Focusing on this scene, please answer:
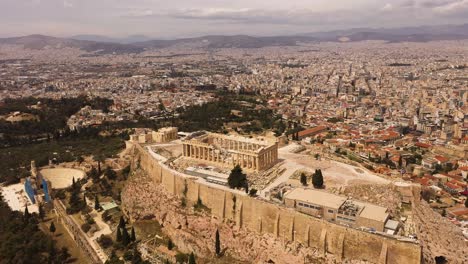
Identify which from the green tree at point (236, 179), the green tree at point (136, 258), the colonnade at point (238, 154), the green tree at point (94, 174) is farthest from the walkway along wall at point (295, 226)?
the green tree at point (94, 174)

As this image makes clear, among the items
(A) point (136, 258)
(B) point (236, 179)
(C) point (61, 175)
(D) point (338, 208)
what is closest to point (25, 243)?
(A) point (136, 258)

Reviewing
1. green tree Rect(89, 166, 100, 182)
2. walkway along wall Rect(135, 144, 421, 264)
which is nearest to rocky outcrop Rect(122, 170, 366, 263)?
walkway along wall Rect(135, 144, 421, 264)

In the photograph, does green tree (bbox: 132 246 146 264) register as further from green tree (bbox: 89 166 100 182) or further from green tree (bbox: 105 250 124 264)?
green tree (bbox: 89 166 100 182)

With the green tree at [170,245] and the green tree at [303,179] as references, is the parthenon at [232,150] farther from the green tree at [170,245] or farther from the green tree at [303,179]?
the green tree at [170,245]

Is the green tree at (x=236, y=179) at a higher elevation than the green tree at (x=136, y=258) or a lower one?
higher

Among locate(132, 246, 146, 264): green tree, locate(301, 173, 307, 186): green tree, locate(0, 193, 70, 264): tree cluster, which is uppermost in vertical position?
locate(301, 173, 307, 186): green tree

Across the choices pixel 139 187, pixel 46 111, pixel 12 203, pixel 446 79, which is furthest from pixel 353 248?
pixel 446 79

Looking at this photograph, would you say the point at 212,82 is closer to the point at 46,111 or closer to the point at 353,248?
the point at 46,111
